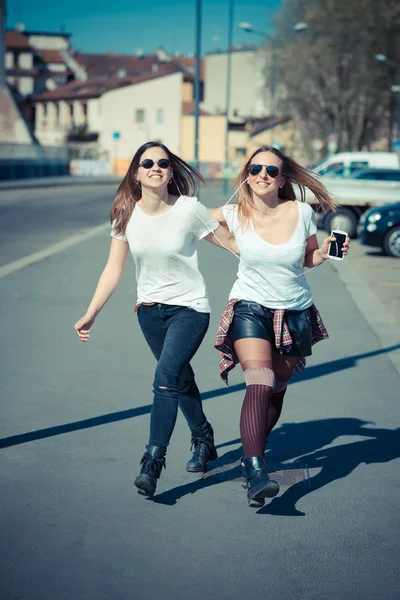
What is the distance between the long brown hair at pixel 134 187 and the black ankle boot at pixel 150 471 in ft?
A: 3.54

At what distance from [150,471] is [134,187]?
1.40 metres

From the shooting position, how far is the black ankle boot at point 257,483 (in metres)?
4.09

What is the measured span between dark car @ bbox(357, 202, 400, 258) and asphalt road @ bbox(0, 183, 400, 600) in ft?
30.7

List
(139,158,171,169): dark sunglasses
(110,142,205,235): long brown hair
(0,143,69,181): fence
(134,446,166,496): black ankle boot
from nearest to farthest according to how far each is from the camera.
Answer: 1. (134,446,166,496): black ankle boot
2. (139,158,171,169): dark sunglasses
3. (110,142,205,235): long brown hair
4. (0,143,69,181): fence

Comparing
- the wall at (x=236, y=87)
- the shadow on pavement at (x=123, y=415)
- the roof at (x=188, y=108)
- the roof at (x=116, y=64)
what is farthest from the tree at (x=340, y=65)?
the roof at (x=116, y=64)

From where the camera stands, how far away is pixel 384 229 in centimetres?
1795

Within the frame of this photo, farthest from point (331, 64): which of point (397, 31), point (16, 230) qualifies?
point (16, 230)

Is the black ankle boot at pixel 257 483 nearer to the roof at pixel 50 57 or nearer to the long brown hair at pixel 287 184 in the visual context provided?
the long brown hair at pixel 287 184

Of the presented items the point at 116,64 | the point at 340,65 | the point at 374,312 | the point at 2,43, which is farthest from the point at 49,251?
the point at 116,64

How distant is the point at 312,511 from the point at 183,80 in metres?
89.7

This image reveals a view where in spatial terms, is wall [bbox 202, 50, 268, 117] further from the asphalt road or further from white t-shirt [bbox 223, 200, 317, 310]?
white t-shirt [bbox 223, 200, 317, 310]

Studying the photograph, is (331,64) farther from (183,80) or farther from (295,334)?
(295,334)

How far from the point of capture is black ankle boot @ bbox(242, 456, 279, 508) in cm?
409

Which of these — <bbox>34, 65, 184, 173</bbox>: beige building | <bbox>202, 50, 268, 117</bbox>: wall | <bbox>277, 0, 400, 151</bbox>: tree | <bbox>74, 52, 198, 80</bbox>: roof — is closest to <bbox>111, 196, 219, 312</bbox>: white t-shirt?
<bbox>277, 0, 400, 151</bbox>: tree
